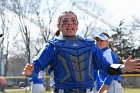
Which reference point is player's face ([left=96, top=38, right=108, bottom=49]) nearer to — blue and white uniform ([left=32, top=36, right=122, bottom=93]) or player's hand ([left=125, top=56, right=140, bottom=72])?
blue and white uniform ([left=32, top=36, right=122, bottom=93])

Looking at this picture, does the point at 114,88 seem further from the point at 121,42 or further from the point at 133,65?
the point at 121,42

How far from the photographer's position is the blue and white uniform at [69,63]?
5109 millimetres

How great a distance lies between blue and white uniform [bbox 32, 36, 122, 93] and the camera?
201 inches

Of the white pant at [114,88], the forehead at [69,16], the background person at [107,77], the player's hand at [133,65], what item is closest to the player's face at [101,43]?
the background person at [107,77]

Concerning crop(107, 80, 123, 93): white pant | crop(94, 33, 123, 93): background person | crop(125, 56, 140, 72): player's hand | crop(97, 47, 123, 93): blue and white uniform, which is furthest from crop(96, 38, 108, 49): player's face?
crop(125, 56, 140, 72): player's hand

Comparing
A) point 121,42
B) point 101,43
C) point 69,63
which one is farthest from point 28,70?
point 121,42

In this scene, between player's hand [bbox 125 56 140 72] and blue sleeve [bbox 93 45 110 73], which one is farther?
blue sleeve [bbox 93 45 110 73]

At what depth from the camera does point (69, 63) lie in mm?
5102

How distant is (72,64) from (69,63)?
37mm

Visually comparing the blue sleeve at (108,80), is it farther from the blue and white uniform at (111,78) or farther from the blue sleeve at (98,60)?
the blue sleeve at (98,60)

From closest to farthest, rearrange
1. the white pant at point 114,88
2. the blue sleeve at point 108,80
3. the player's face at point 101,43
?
the blue sleeve at point 108,80 < the white pant at point 114,88 < the player's face at point 101,43

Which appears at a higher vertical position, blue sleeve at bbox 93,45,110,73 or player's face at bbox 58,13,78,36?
player's face at bbox 58,13,78,36

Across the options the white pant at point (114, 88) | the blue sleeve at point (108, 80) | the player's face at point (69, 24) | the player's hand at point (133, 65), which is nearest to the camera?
the player's hand at point (133, 65)

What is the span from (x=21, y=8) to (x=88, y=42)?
44840 millimetres
